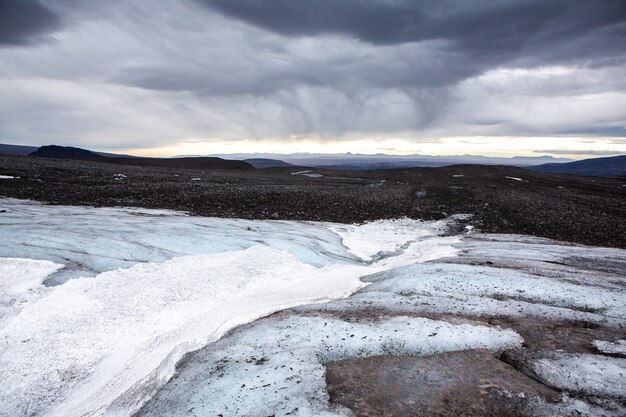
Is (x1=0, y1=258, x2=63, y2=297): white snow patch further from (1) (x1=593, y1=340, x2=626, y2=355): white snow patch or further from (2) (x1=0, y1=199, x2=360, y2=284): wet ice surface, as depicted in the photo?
(1) (x1=593, y1=340, x2=626, y2=355): white snow patch

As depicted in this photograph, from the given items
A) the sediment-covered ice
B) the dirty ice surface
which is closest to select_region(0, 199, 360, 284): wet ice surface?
the dirty ice surface

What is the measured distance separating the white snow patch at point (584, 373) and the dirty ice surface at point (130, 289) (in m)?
5.34

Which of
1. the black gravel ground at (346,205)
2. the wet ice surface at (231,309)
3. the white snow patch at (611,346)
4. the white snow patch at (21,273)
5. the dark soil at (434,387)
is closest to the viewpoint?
the dark soil at (434,387)

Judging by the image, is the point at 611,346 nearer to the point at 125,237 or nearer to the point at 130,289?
the point at 130,289

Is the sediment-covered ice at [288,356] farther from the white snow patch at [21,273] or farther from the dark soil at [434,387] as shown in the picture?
the white snow patch at [21,273]

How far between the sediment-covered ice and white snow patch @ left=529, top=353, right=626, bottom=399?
32.7 inches

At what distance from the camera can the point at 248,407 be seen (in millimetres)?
4938

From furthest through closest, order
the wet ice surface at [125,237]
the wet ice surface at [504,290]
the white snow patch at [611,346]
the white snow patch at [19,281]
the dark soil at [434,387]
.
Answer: the wet ice surface at [125,237], the wet ice surface at [504,290], the white snow patch at [19,281], the white snow patch at [611,346], the dark soil at [434,387]

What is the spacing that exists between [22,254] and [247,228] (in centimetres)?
853

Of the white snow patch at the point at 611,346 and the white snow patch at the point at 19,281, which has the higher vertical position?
the white snow patch at the point at 19,281

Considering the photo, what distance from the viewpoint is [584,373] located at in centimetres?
564

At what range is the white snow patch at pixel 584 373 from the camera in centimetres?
529

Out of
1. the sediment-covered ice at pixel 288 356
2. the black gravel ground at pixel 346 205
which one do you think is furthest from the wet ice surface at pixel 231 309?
the black gravel ground at pixel 346 205

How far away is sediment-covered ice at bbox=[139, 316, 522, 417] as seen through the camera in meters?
5.03
